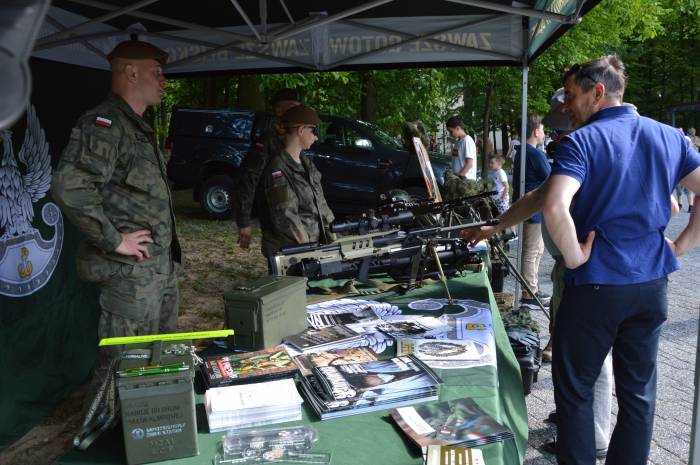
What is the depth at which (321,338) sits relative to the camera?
235 centimetres

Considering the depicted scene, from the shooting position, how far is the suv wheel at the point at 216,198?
10.7m

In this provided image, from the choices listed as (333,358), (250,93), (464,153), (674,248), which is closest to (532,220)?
→ (464,153)

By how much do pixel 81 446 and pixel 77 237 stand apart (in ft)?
9.87

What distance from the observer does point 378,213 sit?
3531mm

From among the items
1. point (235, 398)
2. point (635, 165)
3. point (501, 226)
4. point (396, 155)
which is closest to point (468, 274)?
point (501, 226)

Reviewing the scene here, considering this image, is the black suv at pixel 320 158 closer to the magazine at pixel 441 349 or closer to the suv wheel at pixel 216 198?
the suv wheel at pixel 216 198

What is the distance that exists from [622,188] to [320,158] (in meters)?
8.32

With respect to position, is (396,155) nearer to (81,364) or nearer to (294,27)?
(294,27)

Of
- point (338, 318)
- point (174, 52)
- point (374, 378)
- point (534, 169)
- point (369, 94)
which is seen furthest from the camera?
point (369, 94)

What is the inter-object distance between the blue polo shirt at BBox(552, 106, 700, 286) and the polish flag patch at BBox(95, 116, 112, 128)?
6.23 ft

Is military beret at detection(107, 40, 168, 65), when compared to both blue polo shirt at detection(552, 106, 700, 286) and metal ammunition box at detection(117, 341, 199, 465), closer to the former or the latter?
metal ammunition box at detection(117, 341, 199, 465)

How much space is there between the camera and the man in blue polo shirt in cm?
223

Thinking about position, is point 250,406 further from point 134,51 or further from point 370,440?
point 134,51

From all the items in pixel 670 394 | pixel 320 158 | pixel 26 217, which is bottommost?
pixel 670 394
